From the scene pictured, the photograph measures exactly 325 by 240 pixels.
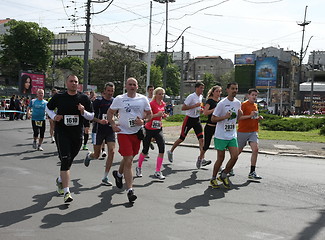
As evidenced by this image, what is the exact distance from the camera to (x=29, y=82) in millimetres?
33562

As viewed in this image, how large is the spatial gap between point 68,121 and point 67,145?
1.19ft

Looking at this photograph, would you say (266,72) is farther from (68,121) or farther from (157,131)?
(68,121)

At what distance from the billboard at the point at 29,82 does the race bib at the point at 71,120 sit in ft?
97.2

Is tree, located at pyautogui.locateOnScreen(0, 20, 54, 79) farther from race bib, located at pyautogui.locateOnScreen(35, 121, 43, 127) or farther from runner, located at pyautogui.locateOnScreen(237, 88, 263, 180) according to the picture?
runner, located at pyautogui.locateOnScreen(237, 88, 263, 180)

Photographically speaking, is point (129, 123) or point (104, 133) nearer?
point (129, 123)

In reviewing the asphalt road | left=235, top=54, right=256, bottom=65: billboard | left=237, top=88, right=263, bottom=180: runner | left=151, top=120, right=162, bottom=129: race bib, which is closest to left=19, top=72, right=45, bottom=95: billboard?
the asphalt road

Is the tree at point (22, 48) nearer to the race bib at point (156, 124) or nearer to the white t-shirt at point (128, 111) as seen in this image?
the race bib at point (156, 124)

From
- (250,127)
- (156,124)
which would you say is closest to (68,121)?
(156,124)

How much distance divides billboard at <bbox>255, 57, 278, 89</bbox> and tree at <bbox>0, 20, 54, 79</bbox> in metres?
46.0

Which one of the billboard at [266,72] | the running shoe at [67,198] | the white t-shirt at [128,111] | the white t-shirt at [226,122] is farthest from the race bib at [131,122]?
the billboard at [266,72]

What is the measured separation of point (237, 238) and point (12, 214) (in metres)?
2.87

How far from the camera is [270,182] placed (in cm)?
727

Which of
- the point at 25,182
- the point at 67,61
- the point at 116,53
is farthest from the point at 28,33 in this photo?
the point at 25,182

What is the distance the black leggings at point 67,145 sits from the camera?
547 centimetres
